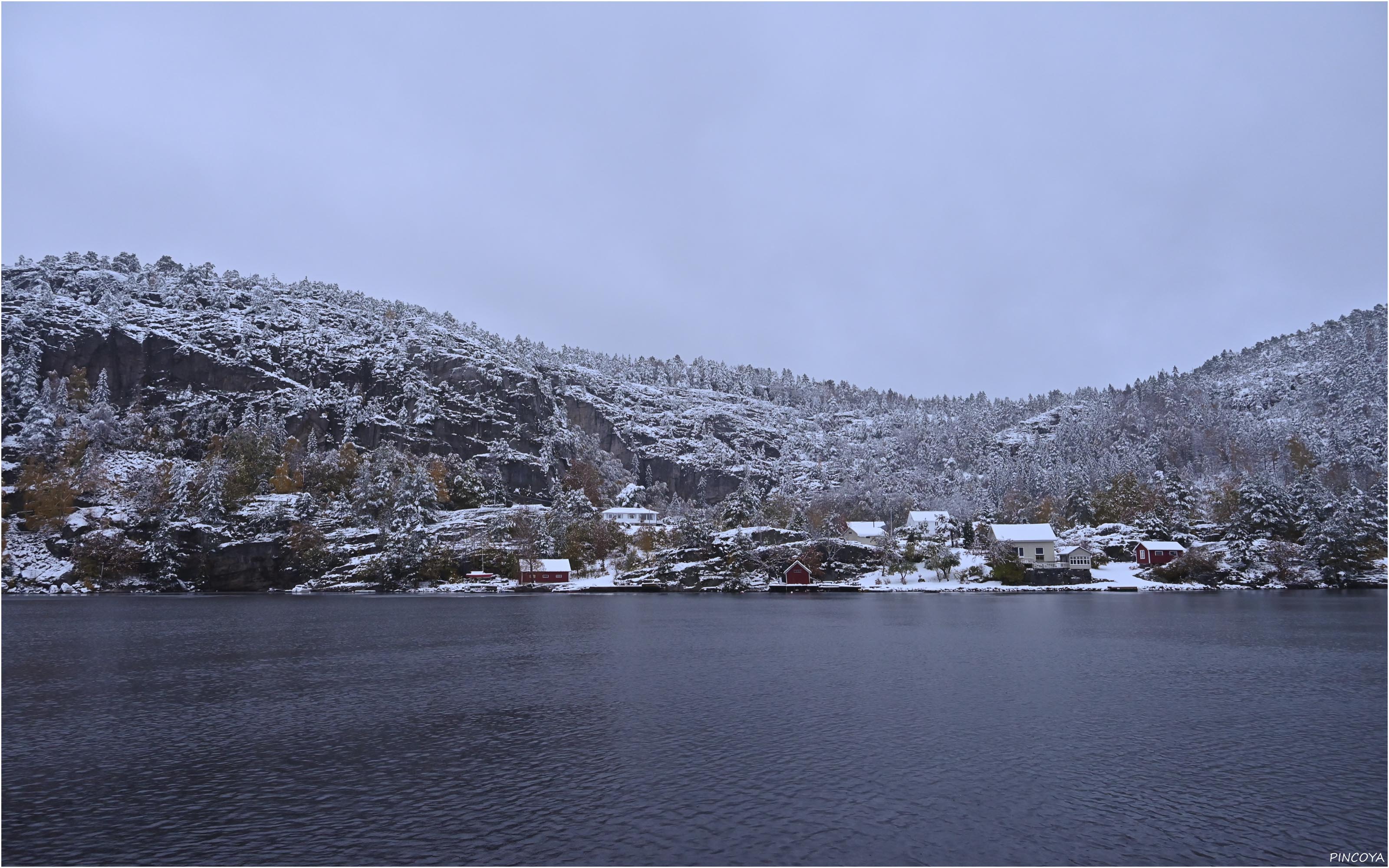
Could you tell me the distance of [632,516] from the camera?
172m

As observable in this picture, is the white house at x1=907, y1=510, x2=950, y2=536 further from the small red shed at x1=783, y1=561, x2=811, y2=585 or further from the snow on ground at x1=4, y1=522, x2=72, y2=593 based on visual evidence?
the snow on ground at x1=4, y1=522, x2=72, y2=593

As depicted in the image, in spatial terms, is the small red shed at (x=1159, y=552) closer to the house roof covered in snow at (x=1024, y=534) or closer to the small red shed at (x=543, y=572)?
the house roof covered in snow at (x=1024, y=534)

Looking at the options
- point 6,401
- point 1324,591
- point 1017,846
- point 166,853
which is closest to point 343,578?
point 6,401

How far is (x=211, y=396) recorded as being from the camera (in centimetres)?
17788

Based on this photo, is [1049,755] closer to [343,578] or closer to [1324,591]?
[1324,591]

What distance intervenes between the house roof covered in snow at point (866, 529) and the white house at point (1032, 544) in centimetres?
2270

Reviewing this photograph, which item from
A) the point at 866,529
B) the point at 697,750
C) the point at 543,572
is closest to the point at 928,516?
the point at 866,529

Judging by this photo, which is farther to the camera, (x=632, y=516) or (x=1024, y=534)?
(x=632, y=516)

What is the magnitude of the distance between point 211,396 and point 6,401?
118 feet

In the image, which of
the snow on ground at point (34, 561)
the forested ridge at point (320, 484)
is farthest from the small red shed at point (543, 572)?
the snow on ground at point (34, 561)

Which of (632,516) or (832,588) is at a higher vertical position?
(632,516)

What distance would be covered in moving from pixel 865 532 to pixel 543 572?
189ft

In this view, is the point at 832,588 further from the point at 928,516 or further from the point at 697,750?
the point at 697,750

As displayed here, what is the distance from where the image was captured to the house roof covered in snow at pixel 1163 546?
12000 centimetres
